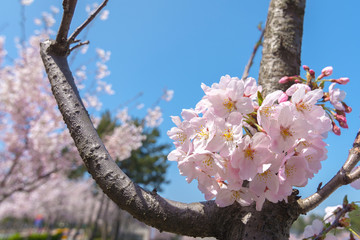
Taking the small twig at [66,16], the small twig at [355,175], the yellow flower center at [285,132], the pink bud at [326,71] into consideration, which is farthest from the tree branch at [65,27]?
the small twig at [355,175]

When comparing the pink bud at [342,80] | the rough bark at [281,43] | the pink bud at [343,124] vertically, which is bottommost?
the pink bud at [343,124]

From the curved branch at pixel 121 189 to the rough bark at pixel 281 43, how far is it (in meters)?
0.68

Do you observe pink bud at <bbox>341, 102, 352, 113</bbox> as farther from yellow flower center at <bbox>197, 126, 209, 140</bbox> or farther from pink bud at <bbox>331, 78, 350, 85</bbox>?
yellow flower center at <bbox>197, 126, 209, 140</bbox>

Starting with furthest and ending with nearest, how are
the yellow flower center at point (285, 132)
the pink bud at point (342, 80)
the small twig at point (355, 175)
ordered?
the pink bud at point (342, 80) < the small twig at point (355, 175) < the yellow flower center at point (285, 132)

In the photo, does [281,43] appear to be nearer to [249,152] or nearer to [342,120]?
[342,120]

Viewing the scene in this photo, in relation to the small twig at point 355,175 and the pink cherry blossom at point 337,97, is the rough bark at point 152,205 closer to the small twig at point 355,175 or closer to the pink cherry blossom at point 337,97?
the small twig at point 355,175

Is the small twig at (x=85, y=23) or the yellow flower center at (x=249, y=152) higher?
the small twig at (x=85, y=23)

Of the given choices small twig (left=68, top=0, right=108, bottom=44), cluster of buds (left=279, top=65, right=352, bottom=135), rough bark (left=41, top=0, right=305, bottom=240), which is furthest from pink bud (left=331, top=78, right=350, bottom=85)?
small twig (left=68, top=0, right=108, bottom=44)

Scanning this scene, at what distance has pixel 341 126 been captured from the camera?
3.28 ft

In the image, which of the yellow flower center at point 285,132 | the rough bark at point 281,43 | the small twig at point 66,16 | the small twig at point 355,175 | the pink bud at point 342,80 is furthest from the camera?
the rough bark at point 281,43

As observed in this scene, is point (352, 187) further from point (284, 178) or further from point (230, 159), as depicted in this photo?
point (230, 159)

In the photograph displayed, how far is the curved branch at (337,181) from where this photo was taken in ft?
2.88

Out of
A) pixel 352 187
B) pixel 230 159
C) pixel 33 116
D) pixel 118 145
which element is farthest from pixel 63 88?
pixel 118 145

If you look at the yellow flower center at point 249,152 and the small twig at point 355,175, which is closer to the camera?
the yellow flower center at point 249,152
